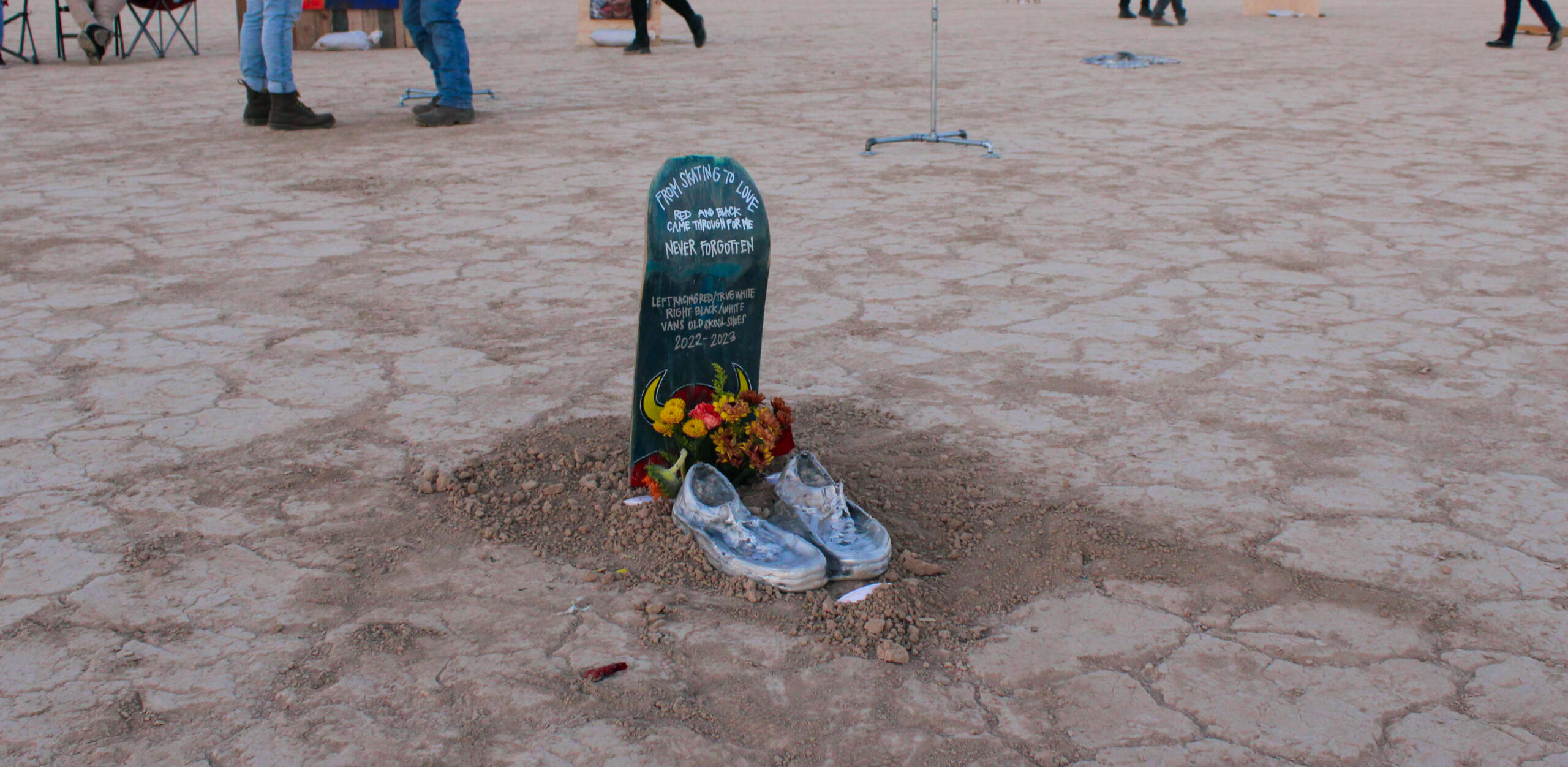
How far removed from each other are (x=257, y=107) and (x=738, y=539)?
5.72 metres

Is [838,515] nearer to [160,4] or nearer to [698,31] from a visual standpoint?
[698,31]

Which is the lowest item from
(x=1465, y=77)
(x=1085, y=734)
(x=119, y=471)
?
(x=1085, y=734)

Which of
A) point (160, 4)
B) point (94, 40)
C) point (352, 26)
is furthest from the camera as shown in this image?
point (352, 26)

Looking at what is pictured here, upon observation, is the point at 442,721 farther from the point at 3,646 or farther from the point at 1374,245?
the point at 1374,245

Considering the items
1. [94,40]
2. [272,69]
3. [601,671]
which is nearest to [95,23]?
[94,40]

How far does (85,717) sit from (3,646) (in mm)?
287

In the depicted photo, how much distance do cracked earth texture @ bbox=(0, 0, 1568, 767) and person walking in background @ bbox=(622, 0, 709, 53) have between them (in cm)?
400

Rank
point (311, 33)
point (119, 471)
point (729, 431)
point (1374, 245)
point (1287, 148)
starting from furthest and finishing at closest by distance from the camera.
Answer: point (311, 33) < point (1287, 148) < point (1374, 245) < point (119, 471) < point (729, 431)

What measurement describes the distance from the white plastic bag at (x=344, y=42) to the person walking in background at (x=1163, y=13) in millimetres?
8502

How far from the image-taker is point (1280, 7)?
1617cm

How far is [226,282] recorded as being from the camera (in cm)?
394

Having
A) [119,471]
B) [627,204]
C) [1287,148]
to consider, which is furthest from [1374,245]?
[119,471]

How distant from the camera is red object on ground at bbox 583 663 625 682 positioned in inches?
73.4

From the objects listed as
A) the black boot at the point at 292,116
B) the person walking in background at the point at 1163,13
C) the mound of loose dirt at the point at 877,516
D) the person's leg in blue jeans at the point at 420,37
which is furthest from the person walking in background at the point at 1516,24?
the mound of loose dirt at the point at 877,516
